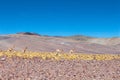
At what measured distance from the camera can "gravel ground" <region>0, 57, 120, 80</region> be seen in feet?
37.2

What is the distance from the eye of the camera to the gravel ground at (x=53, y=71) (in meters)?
11.3

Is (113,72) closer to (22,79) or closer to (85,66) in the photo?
(85,66)

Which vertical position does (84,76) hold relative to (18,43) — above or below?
below

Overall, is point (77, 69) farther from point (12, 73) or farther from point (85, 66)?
point (12, 73)

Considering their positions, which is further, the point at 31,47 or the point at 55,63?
the point at 31,47

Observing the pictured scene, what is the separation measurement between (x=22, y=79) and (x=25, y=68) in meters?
2.41

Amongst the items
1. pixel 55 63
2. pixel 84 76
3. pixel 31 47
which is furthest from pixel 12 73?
pixel 31 47

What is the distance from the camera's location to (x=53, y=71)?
12.6 meters

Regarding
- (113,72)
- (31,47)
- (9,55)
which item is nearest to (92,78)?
(113,72)

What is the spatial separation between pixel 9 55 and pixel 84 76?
6248 millimetres

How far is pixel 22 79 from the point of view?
426 inches

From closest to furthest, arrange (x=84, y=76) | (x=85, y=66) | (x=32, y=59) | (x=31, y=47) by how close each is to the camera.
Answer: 1. (x=84, y=76)
2. (x=85, y=66)
3. (x=32, y=59)
4. (x=31, y=47)

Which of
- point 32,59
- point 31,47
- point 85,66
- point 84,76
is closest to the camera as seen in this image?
point 84,76

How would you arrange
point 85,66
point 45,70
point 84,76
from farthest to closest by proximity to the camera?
point 85,66, point 45,70, point 84,76
